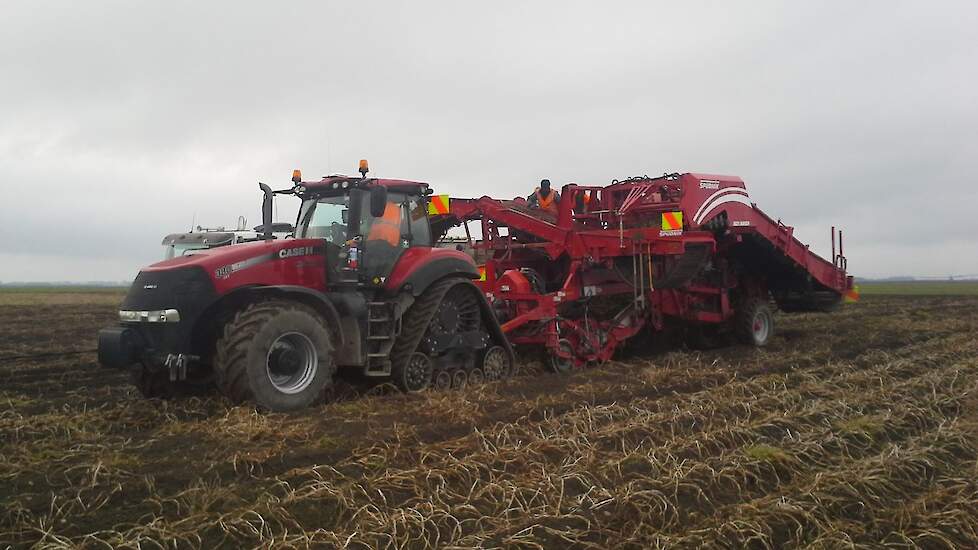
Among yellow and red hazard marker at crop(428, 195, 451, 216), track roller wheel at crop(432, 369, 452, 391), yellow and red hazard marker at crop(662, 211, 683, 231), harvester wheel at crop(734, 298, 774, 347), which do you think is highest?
yellow and red hazard marker at crop(428, 195, 451, 216)

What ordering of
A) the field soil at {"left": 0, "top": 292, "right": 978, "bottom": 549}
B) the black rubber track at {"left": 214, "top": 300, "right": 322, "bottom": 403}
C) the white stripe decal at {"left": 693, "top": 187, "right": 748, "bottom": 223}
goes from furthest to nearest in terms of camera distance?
the white stripe decal at {"left": 693, "top": 187, "right": 748, "bottom": 223}
the black rubber track at {"left": 214, "top": 300, "right": 322, "bottom": 403}
the field soil at {"left": 0, "top": 292, "right": 978, "bottom": 549}

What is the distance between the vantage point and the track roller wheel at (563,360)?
10.1m

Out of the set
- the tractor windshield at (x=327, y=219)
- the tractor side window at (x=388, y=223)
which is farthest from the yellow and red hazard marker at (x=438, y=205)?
the tractor windshield at (x=327, y=219)

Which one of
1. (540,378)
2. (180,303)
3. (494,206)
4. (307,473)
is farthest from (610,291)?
(307,473)

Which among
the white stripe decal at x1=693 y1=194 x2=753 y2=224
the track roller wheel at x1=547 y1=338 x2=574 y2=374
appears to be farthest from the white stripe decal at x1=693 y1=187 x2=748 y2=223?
the track roller wheel at x1=547 y1=338 x2=574 y2=374

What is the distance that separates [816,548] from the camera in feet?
12.3

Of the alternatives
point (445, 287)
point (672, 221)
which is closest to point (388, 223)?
point (445, 287)

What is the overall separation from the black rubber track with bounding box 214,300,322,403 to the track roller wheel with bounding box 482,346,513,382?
298cm

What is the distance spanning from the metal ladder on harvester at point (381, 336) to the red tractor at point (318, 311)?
0.04 ft

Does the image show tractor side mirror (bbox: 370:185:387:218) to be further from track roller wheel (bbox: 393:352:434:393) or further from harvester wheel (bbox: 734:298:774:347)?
harvester wheel (bbox: 734:298:774:347)

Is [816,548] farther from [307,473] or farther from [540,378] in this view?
[540,378]

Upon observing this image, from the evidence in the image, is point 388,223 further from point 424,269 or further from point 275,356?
point 275,356

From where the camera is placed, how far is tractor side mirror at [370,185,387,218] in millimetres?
7227

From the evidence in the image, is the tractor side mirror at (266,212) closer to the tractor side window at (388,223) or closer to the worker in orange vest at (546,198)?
the tractor side window at (388,223)
